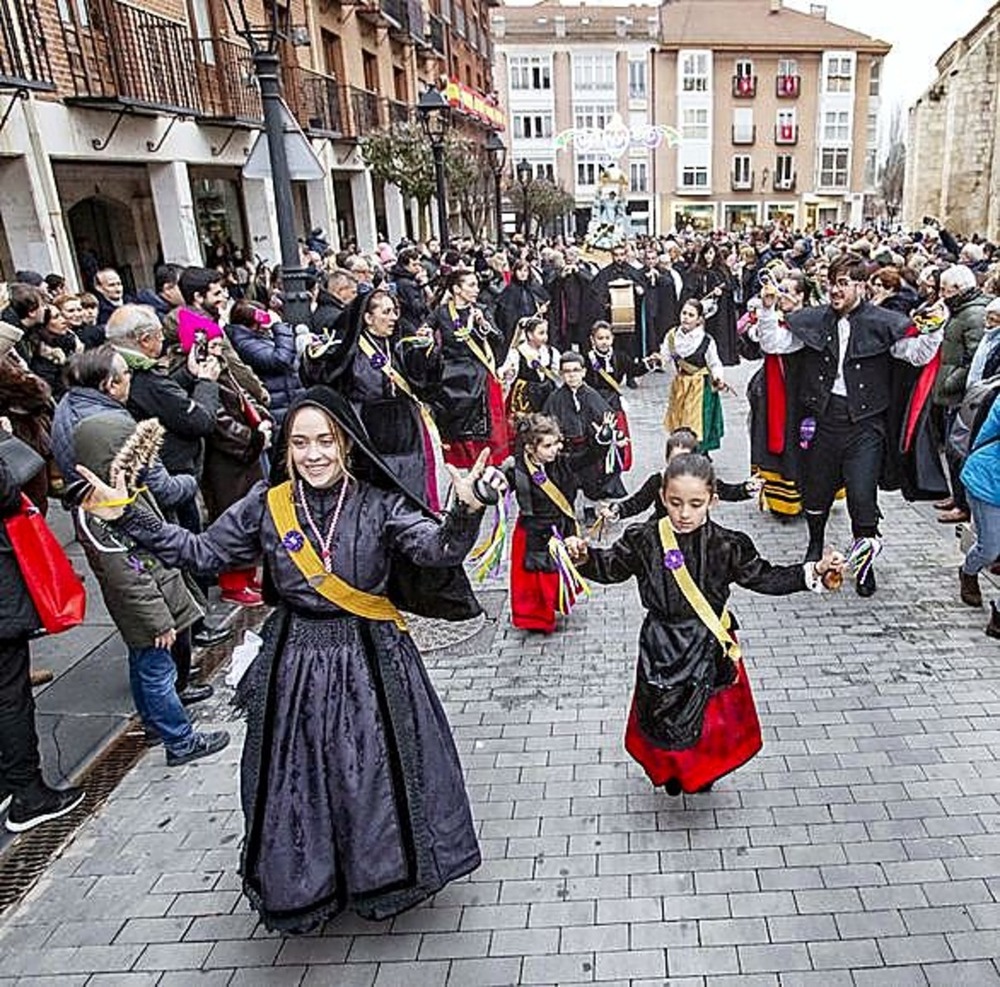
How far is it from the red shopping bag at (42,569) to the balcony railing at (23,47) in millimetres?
6626

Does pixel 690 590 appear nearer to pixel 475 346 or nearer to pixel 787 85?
pixel 475 346

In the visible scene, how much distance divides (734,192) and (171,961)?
5566 cm

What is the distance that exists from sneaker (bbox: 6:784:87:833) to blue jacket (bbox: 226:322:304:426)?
326 cm

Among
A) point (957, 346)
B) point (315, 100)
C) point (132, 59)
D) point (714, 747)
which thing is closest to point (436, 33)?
point (315, 100)

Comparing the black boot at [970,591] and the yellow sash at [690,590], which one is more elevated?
the yellow sash at [690,590]

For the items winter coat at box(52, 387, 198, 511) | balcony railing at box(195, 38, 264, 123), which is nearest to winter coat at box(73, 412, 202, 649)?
winter coat at box(52, 387, 198, 511)

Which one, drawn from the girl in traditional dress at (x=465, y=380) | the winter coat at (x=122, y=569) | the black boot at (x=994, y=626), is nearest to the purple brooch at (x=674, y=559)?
the winter coat at (x=122, y=569)

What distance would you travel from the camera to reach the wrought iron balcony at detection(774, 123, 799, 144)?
5184cm

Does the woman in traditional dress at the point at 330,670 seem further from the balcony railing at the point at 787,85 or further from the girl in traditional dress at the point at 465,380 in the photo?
the balcony railing at the point at 787,85

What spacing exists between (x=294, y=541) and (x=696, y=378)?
5.66 meters

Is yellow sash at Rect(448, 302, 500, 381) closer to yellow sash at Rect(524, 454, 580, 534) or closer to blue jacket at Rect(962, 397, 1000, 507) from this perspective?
yellow sash at Rect(524, 454, 580, 534)

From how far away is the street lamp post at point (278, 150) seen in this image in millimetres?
6539

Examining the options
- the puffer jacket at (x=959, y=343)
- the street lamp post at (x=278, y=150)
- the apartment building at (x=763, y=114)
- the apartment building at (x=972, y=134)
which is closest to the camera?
the street lamp post at (x=278, y=150)

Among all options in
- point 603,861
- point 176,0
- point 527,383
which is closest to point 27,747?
point 603,861
